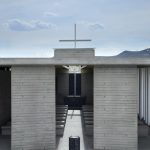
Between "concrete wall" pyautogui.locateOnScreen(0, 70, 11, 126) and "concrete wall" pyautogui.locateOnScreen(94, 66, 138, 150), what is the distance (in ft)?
23.4

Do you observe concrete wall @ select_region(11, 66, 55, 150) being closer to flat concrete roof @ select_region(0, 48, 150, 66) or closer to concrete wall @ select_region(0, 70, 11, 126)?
flat concrete roof @ select_region(0, 48, 150, 66)

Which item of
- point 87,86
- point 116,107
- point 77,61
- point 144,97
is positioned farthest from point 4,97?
point 87,86

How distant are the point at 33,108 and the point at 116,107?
3.51 meters

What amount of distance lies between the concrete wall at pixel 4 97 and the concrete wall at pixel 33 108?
5318 mm

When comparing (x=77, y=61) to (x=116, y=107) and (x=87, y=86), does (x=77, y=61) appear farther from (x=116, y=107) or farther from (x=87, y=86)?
(x=87, y=86)

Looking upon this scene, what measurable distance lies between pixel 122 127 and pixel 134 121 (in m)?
0.56

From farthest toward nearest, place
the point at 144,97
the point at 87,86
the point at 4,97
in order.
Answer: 1. the point at 87,86
2. the point at 144,97
3. the point at 4,97

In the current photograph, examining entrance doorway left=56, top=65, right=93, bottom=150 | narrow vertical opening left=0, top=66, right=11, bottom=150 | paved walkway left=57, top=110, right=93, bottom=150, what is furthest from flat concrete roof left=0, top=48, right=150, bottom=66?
entrance doorway left=56, top=65, right=93, bottom=150

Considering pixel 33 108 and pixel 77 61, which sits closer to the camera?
pixel 77 61

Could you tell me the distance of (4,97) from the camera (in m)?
19.0

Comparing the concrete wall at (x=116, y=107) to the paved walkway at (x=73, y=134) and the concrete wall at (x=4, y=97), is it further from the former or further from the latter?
the concrete wall at (x=4, y=97)

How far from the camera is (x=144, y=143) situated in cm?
1502

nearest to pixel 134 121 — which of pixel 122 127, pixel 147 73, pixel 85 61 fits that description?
pixel 122 127

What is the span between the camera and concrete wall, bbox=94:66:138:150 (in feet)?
44.2
